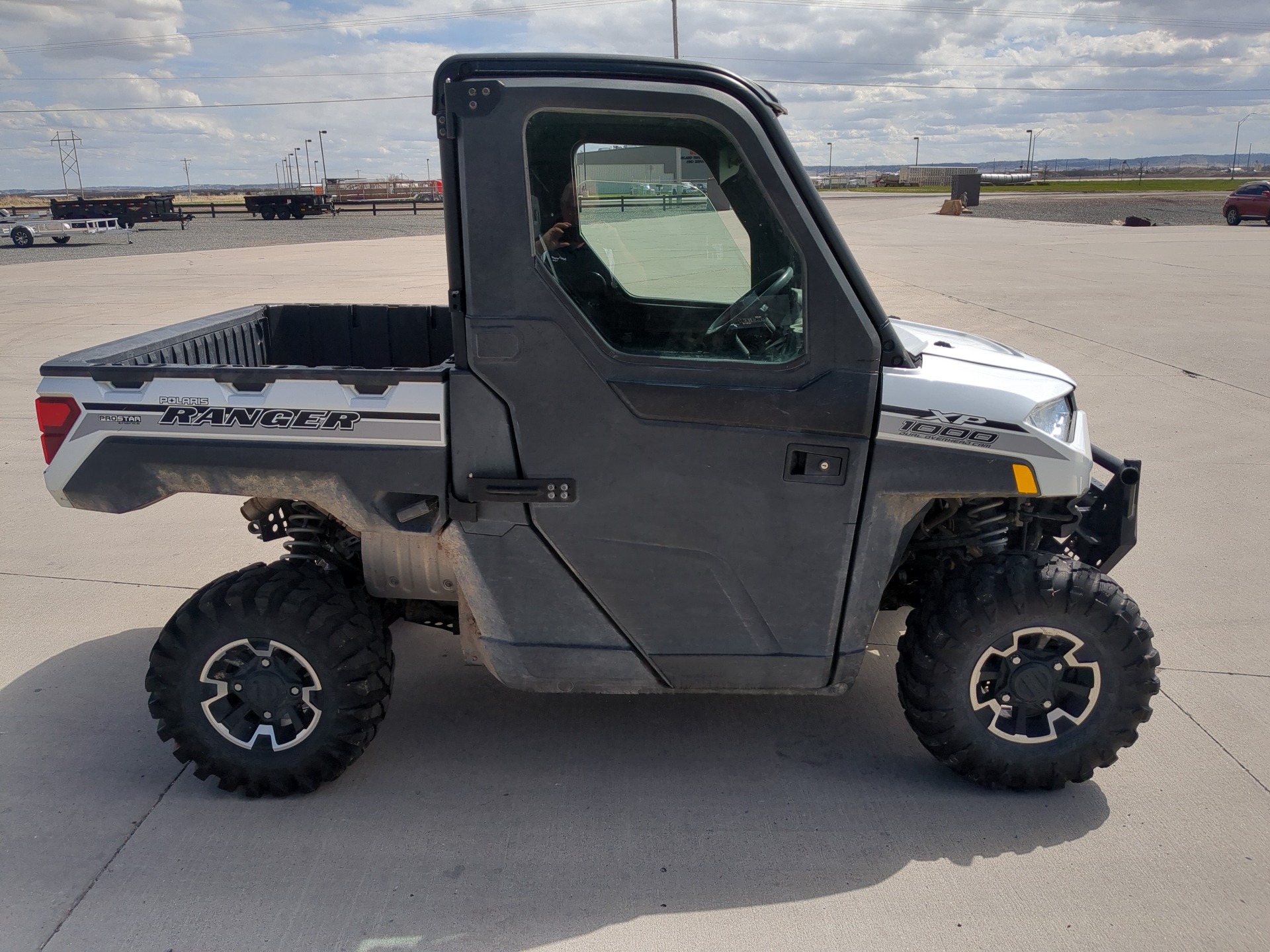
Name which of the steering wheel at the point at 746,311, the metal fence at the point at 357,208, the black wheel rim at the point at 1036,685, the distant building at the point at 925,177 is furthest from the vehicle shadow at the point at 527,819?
the distant building at the point at 925,177

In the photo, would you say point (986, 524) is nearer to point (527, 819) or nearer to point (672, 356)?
point (672, 356)

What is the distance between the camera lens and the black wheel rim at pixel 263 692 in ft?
10.4

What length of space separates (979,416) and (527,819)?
1.86 m

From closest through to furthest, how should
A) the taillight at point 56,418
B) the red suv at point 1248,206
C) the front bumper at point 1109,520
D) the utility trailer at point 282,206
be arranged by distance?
the taillight at point 56,418, the front bumper at point 1109,520, the red suv at point 1248,206, the utility trailer at point 282,206

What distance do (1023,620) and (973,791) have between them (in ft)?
2.06

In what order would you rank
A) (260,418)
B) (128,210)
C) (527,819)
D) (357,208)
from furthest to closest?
1. (357,208)
2. (128,210)
3. (527,819)
4. (260,418)

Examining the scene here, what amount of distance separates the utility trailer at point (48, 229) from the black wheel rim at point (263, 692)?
101ft

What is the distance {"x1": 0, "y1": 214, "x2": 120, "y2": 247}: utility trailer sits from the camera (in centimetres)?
2861

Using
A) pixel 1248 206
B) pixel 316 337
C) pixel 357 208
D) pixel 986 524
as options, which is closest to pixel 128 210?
pixel 357 208

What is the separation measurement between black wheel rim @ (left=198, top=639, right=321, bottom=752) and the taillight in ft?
2.73

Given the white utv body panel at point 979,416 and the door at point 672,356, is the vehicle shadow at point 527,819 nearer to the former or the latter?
the door at point 672,356

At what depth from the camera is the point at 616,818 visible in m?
3.12

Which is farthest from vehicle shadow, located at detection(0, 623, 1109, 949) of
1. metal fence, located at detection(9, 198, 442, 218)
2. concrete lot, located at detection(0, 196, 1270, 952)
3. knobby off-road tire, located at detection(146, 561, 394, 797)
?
metal fence, located at detection(9, 198, 442, 218)

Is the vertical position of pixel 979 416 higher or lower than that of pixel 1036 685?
higher
